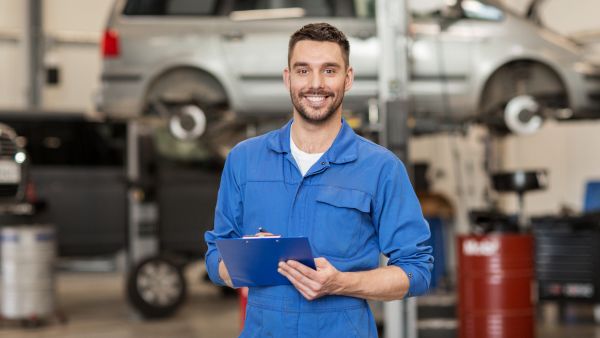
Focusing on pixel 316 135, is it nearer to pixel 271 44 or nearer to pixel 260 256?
pixel 260 256

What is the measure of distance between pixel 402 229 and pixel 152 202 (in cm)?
541

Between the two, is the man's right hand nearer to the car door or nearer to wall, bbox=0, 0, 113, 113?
the car door

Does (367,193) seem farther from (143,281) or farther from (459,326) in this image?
(143,281)

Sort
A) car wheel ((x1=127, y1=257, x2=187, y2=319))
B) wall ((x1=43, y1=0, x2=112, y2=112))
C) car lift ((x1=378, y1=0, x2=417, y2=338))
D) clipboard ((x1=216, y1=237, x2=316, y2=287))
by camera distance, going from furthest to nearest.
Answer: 1. wall ((x1=43, y1=0, x2=112, y2=112))
2. car wheel ((x1=127, y1=257, x2=187, y2=319))
3. car lift ((x1=378, y1=0, x2=417, y2=338))
4. clipboard ((x1=216, y1=237, x2=316, y2=287))

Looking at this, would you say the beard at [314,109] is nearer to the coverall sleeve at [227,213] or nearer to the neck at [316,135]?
the neck at [316,135]

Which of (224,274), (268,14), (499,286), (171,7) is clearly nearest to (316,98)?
(224,274)

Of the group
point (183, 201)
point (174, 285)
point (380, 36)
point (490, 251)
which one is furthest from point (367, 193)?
point (183, 201)

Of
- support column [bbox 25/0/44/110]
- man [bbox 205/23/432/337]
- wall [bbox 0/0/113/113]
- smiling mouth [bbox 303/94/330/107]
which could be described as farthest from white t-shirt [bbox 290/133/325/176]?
support column [bbox 25/0/44/110]

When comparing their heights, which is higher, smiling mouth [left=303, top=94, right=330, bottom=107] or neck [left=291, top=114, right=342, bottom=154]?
smiling mouth [left=303, top=94, right=330, bottom=107]

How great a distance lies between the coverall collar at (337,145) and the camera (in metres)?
1.99

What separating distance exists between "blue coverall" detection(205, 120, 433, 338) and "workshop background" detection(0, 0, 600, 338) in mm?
2750

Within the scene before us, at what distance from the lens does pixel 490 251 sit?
542 centimetres

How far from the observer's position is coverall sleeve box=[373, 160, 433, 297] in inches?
77.7

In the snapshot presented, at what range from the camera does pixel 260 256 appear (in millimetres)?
1872
